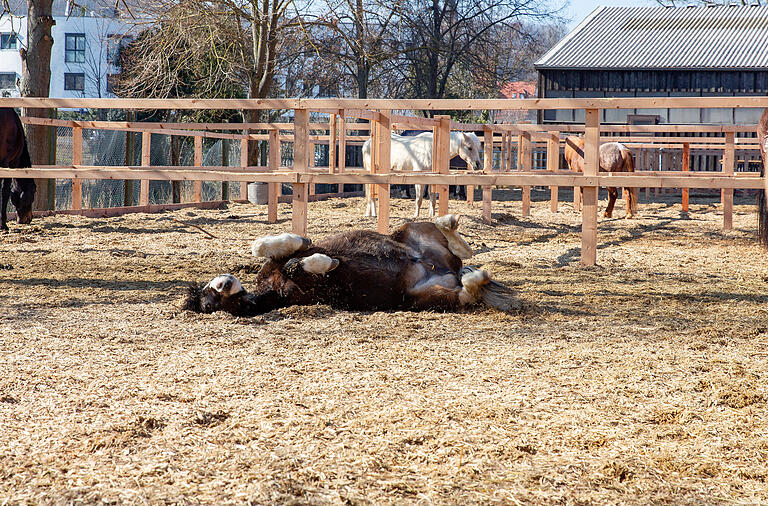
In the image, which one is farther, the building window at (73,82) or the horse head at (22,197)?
the building window at (73,82)

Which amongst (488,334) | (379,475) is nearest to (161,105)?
(488,334)

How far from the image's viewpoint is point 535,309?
4676mm

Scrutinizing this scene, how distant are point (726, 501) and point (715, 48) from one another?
27053mm

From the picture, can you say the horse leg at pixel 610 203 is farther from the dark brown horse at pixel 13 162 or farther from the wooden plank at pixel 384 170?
the dark brown horse at pixel 13 162

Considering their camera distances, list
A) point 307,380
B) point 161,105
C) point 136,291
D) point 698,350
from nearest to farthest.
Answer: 1. point 307,380
2. point 698,350
3. point 136,291
4. point 161,105

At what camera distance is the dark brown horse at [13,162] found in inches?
349

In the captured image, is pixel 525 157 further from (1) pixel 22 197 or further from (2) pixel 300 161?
(1) pixel 22 197

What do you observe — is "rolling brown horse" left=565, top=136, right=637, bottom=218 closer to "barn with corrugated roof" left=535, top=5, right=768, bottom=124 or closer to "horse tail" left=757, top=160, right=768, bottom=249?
"horse tail" left=757, top=160, right=768, bottom=249

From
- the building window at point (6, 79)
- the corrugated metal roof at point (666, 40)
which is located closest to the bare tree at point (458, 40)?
the corrugated metal roof at point (666, 40)

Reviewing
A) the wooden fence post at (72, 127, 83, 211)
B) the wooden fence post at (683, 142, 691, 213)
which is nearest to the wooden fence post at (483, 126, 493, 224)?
the wooden fence post at (683, 142, 691, 213)

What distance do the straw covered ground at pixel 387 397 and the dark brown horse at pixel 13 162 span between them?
3464 millimetres

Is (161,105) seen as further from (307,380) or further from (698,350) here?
(698,350)

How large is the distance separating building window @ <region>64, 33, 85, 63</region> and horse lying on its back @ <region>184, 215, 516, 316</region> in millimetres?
43594

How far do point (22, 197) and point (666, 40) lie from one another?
23649 millimetres
